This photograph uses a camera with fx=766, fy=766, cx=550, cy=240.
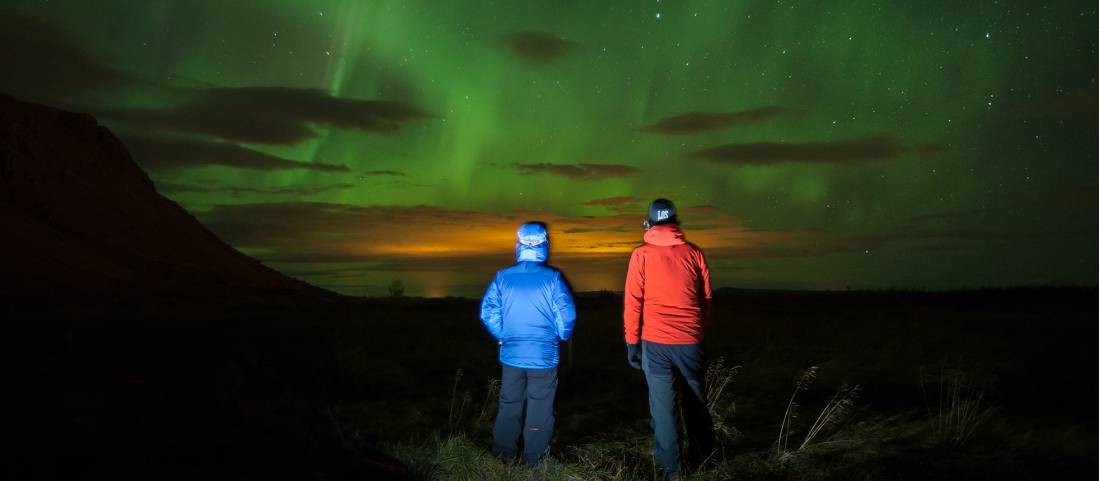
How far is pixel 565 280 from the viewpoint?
554 centimetres

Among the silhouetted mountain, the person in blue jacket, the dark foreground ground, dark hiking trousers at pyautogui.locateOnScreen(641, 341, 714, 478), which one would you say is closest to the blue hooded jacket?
the person in blue jacket

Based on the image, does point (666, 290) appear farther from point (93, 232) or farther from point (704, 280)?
point (93, 232)

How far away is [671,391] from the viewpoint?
17.8ft

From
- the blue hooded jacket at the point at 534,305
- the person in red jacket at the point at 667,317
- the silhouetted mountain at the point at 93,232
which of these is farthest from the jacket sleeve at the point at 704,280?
the silhouetted mountain at the point at 93,232

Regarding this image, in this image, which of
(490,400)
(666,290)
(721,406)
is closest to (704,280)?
(666,290)

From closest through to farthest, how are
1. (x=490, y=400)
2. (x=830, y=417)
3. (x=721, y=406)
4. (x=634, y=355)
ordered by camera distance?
(x=634, y=355)
(x=830, y=417)
(x=721, y=406)
(x=490, y=400)

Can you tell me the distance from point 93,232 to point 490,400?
183 ft

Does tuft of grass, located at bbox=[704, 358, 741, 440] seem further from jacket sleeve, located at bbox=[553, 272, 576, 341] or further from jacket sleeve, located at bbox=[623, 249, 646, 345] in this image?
jacket sleeve, located at bbox=[553, 272, 576, 341]

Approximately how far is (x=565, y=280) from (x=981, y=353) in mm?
11099

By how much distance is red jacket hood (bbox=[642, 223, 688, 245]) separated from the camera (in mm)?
5477

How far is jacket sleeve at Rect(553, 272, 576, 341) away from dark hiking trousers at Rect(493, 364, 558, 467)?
33 centimetres

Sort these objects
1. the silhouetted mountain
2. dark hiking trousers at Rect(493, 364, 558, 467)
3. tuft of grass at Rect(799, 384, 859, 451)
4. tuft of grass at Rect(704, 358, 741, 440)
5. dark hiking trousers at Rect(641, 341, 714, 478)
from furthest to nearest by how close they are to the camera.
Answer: the silhouetted mountain → tuft of grass at Rect(704, 358, 741, 440) → tuft of grass at Rect(799, 384, 859, 451) → dark hiking trousers at Rect(493, 364, 558, 467) → dark hiking trousers at Rect(641, 341, 714, 478)

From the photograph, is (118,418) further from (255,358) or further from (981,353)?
(981,353)

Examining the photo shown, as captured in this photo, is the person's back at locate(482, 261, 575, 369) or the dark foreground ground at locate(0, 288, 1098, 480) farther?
the person's back at locate(482, 261, 575, 369)
